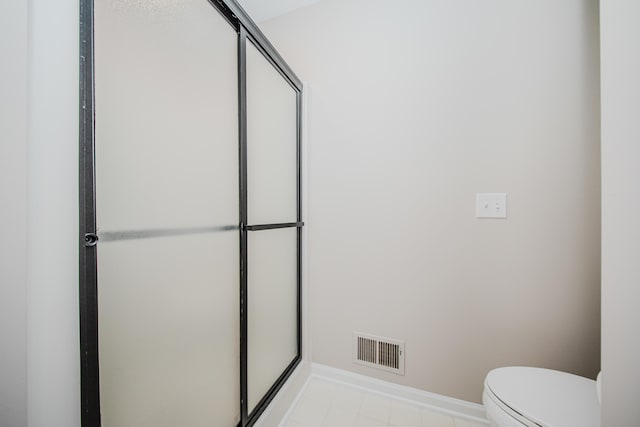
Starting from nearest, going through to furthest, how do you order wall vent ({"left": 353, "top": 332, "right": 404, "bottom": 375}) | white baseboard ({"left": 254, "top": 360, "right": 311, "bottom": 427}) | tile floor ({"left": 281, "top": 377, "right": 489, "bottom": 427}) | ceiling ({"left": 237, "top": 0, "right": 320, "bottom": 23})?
white baseboard ({"left": 254, "top": 360, "right": 311, "bottom": 427}) → tile floor ({"left": 281, "top": 377, "right": 489, "bottom": 427}) → wall vent ({"left": 353, "top": 332, "right": 404, "bottom": 375}) → ceiling ({"left": 237, "top": 0, "right": 320, "bottom": 23})

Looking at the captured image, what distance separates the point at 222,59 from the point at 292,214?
0.85 meters

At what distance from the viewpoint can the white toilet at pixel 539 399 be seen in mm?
827

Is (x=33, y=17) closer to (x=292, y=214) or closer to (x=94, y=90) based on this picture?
(x=94, y=90)

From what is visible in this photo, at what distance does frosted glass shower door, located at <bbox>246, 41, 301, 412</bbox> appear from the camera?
3.78ft

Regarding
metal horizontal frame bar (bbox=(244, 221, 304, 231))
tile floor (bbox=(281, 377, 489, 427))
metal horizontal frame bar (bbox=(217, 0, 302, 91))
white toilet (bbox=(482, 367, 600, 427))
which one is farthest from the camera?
tile floor (bbox=(281, 377, 489, 427))

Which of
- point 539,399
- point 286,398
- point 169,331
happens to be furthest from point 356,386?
point 169,331

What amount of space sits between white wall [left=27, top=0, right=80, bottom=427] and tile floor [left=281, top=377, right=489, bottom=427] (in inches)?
44.3

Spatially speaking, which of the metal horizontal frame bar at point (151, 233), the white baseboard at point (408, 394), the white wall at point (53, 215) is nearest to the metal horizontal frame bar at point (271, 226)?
the metal horizontal frame bar at point (151, 233)

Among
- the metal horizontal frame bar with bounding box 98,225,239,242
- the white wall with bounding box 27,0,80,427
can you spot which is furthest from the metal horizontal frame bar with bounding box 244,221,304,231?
the white wall with bounding box 27,0,80,427

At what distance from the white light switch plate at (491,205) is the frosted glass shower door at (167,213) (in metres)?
1.20

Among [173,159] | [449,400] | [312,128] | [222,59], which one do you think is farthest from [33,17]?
[449,400]

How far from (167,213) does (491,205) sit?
1435mm

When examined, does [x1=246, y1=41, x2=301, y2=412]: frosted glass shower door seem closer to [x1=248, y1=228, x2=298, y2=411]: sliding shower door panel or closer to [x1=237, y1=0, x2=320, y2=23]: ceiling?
[x1=248, y1=228, x2=298, y2=411]: sliding shower door panel

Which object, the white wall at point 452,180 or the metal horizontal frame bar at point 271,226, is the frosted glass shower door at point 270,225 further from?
the white wall at point 452,180
